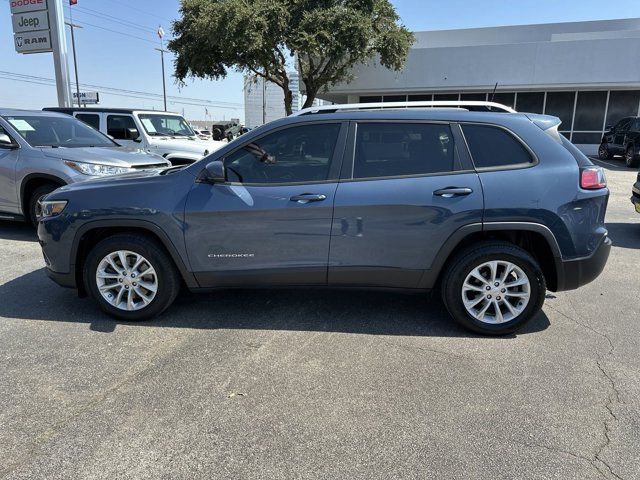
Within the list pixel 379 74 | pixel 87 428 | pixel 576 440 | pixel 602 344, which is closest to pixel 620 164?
pixel 379 74

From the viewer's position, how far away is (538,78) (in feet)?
71.6

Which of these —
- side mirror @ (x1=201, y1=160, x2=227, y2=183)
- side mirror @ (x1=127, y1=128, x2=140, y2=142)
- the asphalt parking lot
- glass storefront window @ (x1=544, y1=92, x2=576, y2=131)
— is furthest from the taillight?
glass storefront window @ (x1=544, y1=92, x2=576, y2=131)

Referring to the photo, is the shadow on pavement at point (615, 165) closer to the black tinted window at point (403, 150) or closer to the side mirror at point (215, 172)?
the black tinted window at point (403, 150)

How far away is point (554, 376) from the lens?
10.5 feet

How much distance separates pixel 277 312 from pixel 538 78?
862 inches

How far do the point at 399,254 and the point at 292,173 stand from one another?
1.06m

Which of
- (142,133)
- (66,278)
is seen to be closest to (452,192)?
(66,278)

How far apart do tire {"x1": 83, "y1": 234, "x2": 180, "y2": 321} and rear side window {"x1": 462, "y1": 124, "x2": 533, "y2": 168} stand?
8.56 ft

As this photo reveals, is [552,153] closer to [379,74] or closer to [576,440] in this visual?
[576,440]

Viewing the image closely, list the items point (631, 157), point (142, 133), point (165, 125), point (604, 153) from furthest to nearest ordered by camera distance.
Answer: point (604, 153)
point (631, 157)
point (165, 125)
point (142, 133)

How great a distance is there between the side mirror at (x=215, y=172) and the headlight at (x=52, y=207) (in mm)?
1314

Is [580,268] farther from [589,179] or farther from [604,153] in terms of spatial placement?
[604,153]

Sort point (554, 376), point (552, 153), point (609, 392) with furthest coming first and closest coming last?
1. point (552, 153)
2. point (554, 376)
3. point (609, 392)

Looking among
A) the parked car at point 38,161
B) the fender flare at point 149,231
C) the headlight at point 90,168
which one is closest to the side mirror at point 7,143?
the parked car at point 38,161
